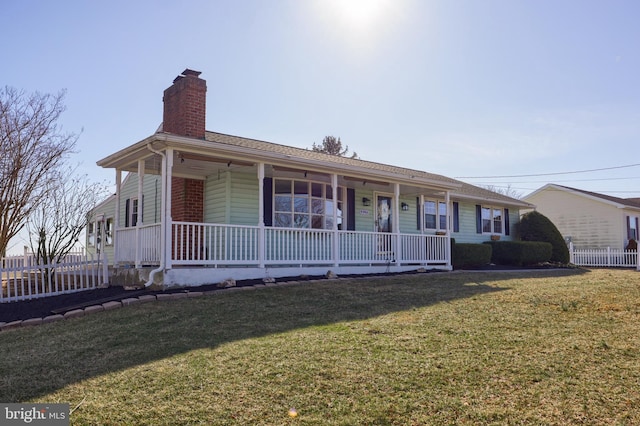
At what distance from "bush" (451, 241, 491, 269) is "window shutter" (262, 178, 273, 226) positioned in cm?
706

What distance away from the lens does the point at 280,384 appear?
4.38 metres

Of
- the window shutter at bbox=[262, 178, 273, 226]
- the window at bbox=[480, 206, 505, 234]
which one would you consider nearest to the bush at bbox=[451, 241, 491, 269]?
the window at bbox=[480, 206, 505, 234]

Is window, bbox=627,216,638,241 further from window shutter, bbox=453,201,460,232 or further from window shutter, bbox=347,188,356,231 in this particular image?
window shutter, bbox=347,188,356,231

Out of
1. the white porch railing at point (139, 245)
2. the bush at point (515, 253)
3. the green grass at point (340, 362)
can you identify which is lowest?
the green grass at point (340, 362)

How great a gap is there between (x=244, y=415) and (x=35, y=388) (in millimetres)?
2226

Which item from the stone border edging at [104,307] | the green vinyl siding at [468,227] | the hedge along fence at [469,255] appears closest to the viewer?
the stone border edging at [104,307]

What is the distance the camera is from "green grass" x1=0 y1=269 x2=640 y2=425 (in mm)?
3863

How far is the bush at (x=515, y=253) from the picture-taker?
63.4 feet

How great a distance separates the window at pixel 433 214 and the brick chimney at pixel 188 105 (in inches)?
363

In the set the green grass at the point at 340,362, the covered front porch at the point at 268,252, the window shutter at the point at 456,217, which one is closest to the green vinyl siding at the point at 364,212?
the covered front porch at the point at 268,252

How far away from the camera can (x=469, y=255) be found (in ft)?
56.4

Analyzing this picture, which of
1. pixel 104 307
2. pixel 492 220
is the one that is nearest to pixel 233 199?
pixel 104 307

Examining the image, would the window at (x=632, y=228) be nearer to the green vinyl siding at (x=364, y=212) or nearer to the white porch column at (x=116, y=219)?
the green vinyl siding at (x=364, y=212)

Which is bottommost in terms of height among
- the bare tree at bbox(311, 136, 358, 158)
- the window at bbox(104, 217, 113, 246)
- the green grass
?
the green grass
